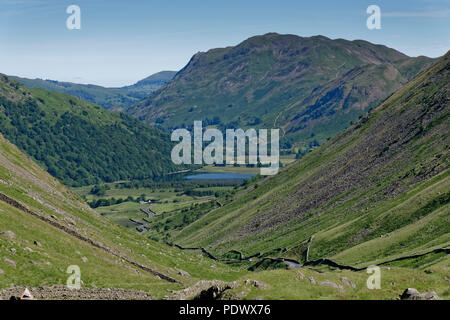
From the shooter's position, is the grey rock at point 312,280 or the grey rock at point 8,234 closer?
the grey rock at point 312,280

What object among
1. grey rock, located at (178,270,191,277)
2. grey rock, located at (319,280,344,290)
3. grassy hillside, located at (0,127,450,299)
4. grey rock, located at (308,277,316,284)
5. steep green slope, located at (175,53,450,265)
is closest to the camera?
grassy hillside, located at (0,127,450,299)

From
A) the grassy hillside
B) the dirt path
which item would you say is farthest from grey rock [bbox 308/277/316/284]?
the dirt path

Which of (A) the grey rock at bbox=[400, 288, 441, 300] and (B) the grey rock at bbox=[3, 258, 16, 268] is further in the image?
(B) the grey rock at bbox=[3, 258, 16, 268]

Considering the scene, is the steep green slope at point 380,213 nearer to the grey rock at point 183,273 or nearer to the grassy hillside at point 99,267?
the grassy hillside at point 99,267

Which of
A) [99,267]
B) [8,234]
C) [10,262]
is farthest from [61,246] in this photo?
[10,262]

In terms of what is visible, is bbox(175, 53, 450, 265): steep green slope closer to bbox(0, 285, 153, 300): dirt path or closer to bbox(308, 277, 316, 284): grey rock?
bbox(308, 277, 316, 284): grey rock

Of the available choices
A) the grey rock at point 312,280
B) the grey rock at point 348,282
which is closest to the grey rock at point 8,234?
the grey rock at point 312,280

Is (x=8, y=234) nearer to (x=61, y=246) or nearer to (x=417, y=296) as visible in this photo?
(x=61, y=246)
